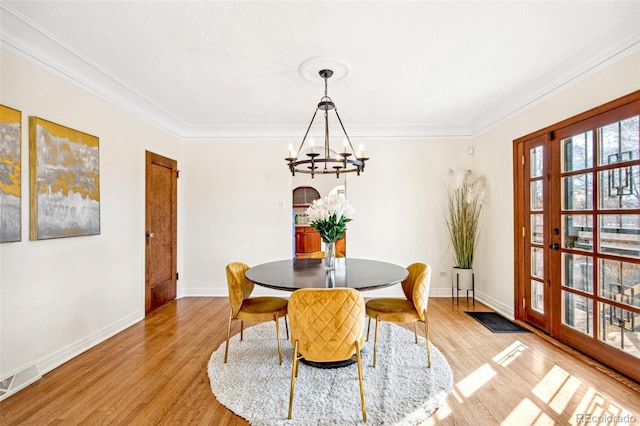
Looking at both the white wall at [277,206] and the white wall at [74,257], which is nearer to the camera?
the white wall at [74,257]

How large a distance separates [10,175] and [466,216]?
471 cm

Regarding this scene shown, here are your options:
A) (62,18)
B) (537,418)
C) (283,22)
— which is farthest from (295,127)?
(537,418)

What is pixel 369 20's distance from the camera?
209 centimetres

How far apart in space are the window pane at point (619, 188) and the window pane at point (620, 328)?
79 centimetres

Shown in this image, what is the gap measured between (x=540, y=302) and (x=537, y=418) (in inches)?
68.5

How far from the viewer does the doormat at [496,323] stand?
10.7ft

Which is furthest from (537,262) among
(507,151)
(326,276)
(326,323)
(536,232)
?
(326,323)

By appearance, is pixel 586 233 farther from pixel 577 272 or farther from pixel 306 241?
pixel 306 241

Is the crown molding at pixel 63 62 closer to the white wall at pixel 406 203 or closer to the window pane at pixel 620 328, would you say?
the white wall at pixel 406 203

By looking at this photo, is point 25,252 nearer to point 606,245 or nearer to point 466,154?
point 606,245

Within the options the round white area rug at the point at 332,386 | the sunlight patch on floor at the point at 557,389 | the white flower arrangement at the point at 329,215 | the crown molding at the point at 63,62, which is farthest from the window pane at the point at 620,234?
the crown molding at the point at 63,62

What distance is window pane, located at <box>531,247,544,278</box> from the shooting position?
3.24m

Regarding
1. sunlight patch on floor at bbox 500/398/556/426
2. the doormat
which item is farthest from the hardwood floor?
the doormat

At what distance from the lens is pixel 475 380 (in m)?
2.29
